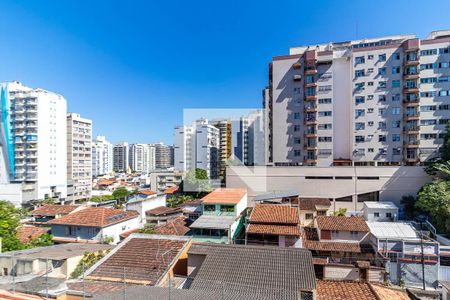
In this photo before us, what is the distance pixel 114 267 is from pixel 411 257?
14.4 metres

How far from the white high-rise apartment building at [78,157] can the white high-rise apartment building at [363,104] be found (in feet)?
123

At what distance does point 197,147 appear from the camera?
55969 mm

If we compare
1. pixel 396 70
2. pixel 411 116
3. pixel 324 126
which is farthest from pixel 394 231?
pixel 396 70

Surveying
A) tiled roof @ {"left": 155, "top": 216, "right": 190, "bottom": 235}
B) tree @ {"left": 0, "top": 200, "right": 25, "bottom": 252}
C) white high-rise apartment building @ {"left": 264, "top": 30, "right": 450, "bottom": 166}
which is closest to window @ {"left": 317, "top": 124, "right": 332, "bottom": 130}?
white high-rise apartment building @ {"left": 264, "top": 30, "right": 450, "bottom": 166}

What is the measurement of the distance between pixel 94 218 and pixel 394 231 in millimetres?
19990

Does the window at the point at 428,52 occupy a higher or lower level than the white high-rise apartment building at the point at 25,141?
higher

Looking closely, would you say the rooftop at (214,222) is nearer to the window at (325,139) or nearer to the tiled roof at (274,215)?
the tiled roof at (274,215)

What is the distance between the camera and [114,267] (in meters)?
9.16

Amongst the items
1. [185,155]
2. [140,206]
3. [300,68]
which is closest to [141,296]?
[140,206]

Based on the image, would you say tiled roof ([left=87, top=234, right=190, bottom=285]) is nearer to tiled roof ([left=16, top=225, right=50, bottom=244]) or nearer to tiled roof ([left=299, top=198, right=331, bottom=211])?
tiled roof ([left=16, top=225, right=50, bottom=244])

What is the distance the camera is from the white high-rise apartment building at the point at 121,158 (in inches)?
3606

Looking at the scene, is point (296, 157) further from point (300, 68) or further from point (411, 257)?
point (411, 257)

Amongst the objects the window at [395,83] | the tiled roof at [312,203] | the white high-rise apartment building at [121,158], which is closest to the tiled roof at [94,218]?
the tiled roof at [312,203]

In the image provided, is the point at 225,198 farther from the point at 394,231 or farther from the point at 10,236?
the point at 10,236
